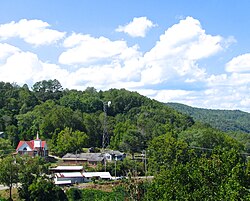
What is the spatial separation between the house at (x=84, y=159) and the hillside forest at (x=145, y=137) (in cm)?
316

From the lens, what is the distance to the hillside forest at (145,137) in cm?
2112

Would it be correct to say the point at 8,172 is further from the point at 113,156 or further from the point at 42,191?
the point at 113,156

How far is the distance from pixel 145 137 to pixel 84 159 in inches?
661

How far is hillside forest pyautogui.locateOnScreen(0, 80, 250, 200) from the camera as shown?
21.1 metres

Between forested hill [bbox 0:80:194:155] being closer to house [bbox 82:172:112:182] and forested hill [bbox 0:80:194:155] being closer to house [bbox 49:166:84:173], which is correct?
house [bbox 49:166:84:173]

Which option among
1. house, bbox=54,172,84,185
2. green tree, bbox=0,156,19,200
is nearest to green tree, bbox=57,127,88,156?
house, bbox=54,172,84,185

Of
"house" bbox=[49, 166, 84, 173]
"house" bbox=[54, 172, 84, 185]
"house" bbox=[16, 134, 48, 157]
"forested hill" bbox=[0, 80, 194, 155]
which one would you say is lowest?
"house" bbox=[54, 172, 84, 185]

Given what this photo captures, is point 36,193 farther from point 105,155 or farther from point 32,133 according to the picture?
point 32,133

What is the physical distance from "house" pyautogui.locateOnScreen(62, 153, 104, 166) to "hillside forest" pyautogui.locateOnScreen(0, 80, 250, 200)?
316 centimetres

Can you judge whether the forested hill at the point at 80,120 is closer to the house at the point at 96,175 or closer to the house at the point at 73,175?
the house at the point at 73,175

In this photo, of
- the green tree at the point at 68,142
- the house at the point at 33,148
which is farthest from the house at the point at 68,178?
the green tree at the point at 68,142

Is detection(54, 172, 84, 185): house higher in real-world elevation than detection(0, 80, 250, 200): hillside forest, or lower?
lower

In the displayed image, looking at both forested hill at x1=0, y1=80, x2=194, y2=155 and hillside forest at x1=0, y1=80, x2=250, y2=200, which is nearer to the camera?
hillside forest at x1=0, y1=80, x2=250, y2=200

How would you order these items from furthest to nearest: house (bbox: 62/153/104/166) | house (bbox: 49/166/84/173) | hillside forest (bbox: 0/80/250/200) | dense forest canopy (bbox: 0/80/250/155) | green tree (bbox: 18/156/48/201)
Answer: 1. dense forest canopy (bbox: 0/80/250/155)
2. house (bbox: 62/153/104/166)
3. house (bbox: 49/166/84/173)
4. green tree (bbox: 18/156/48/201)
5. hillside forest (bbox: 0/80/250/200)
